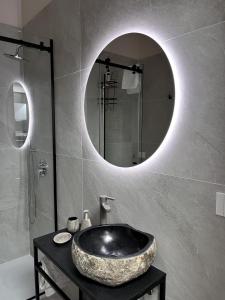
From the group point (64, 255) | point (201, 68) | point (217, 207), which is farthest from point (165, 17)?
point (64, 255)

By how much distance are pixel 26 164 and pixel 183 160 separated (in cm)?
201

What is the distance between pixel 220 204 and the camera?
3.13 ft

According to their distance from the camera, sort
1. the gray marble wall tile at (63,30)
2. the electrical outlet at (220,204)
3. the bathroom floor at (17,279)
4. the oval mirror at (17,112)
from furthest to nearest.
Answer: the oval mirror at (17,112) → the bathroom floor at (17,279) → the gray marble wall tile at (63,30) → the electrical outlet at (220,204)

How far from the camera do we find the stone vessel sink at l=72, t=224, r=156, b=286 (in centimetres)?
98

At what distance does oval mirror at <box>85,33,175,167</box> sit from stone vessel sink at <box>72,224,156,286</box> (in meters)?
0.44

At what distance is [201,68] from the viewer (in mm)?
996

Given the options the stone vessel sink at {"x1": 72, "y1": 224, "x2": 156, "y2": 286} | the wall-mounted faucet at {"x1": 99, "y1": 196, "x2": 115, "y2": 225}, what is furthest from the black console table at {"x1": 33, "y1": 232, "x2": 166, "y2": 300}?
the wall-mounted faucet at {"x1": 99, "y1": 196, "x2": 115, "y2": 225}

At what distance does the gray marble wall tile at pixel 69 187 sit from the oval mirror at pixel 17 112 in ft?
2.30

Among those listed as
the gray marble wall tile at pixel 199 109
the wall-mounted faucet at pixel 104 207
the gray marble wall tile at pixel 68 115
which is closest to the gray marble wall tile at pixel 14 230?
the gray marble wall tile at pixel 68 115

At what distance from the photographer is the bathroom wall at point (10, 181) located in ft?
7.89

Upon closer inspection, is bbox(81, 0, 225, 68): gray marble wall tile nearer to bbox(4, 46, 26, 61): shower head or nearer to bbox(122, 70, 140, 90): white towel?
bbox(122, 70, 140, 90): white towel

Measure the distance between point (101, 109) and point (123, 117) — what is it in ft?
0.79

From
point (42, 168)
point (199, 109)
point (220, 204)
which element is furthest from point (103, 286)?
point (42, 168)

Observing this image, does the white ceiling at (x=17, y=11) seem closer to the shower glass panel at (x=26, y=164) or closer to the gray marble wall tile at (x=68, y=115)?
the shower glass panel at (x=26, y=164)
